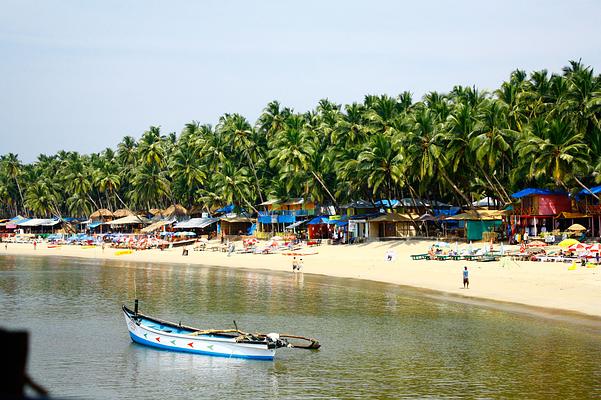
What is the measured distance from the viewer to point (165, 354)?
29938 millimetres

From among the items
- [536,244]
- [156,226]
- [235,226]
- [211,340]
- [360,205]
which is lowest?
[211,340]

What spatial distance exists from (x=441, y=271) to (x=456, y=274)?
2.27 metres

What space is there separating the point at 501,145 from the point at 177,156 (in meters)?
60.1

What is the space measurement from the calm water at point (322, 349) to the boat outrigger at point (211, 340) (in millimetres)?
413

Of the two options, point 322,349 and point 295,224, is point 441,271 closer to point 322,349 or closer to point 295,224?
point 322,349

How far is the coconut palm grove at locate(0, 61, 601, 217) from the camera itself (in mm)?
66250

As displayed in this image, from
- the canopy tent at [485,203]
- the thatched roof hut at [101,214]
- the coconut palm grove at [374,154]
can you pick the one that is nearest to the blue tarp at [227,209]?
the coconut palm grove at [374,154]

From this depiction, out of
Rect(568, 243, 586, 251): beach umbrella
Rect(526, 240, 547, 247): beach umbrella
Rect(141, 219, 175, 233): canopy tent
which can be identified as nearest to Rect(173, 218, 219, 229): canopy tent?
Rect(141, 219, 175, 233): canopy tent

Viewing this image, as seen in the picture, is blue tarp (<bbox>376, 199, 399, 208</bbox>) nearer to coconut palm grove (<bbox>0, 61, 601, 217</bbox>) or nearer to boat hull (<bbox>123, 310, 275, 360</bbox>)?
coconut palm grove (<bbox>0, 61, 601, 217</bbox>)

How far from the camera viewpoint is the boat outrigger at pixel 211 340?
28125 millimetres

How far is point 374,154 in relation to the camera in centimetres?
7638

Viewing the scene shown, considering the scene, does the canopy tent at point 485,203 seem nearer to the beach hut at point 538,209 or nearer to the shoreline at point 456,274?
the beach hut at point 538,209

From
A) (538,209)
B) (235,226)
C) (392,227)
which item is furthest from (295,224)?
(538,209)

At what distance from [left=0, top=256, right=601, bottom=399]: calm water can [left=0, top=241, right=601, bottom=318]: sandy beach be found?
3.82 meters
